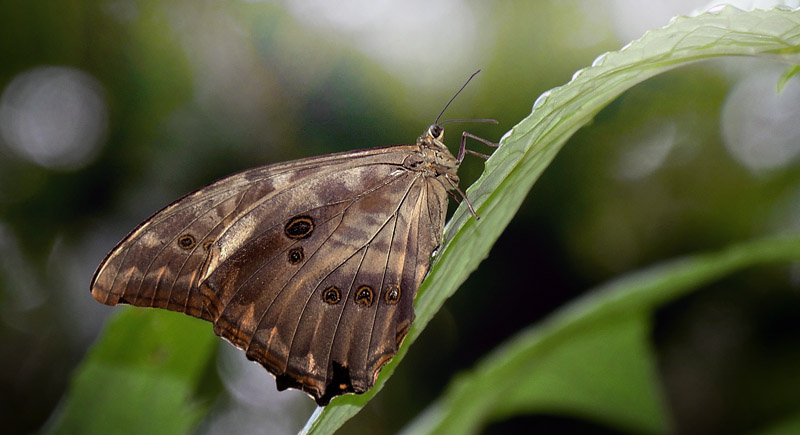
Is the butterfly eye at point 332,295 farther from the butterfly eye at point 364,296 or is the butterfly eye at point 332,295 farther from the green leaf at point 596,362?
the green leaf at point 596,362

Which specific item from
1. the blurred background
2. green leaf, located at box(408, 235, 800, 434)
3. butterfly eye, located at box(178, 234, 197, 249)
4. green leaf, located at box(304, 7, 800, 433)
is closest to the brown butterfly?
butterfly eye, located at box(178, 234, 197, 249)

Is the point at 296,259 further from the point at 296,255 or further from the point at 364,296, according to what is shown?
the point at 364,296

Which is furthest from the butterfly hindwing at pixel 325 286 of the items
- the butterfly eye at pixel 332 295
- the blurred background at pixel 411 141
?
the blurred background at pixel 411 141

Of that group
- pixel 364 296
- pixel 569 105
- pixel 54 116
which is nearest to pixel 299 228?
pixel 364 296

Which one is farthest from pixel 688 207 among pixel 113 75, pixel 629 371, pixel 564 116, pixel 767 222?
pixel 113 75

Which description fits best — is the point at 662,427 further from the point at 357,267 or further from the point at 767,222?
the point at 767,222

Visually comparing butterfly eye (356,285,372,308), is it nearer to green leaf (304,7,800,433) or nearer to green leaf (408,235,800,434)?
green leaf (408,235,800,434)
